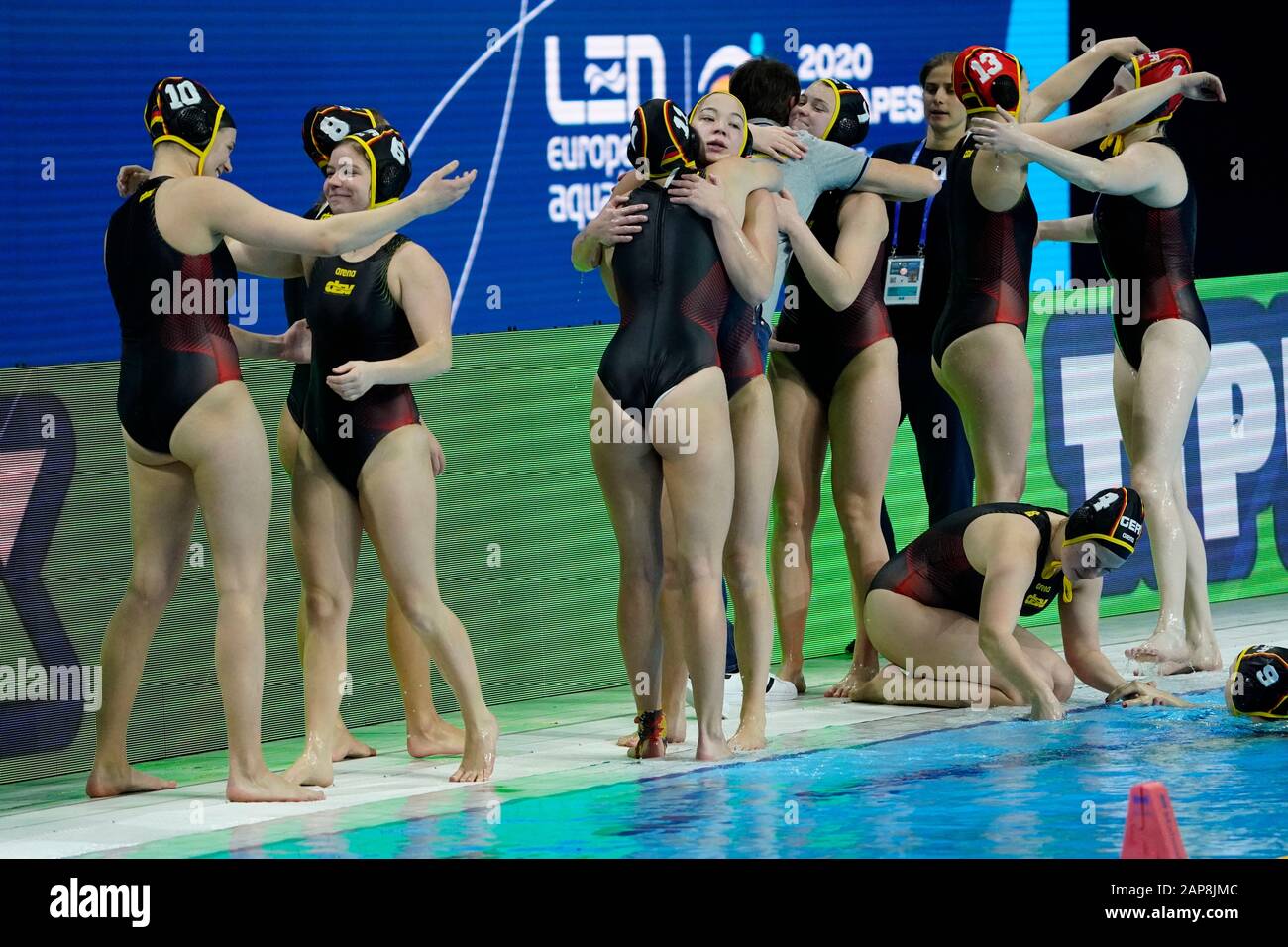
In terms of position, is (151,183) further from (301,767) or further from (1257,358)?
(1257,358)

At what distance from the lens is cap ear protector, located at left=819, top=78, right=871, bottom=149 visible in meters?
7.42

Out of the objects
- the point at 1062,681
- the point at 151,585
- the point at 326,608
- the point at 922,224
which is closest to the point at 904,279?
the point at 922,224

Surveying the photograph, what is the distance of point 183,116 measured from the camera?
590cm

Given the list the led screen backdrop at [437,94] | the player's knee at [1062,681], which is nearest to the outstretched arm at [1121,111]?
the player's knee at [1062,681]

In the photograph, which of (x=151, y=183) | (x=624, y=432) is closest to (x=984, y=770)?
(x=624, y=432)

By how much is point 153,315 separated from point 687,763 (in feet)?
6.67

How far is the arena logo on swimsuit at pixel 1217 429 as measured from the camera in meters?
9.34

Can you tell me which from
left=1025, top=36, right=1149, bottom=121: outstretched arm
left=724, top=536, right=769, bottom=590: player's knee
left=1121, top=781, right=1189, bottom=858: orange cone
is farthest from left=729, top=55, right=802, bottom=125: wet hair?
left=1121, top=781, right=1189, bottom=858: orange cone

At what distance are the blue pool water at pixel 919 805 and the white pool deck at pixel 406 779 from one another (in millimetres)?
168

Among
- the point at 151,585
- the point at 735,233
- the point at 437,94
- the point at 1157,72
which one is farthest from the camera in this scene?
the point at 437,94

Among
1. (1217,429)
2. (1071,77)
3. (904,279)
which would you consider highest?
(1071,77)

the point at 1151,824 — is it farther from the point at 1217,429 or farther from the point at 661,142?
the point at 1217,429

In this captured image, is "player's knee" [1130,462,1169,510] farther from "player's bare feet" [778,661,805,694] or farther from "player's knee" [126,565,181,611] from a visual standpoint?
"player's knee" [126,565,181,611]

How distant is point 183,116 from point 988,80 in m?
2.84
